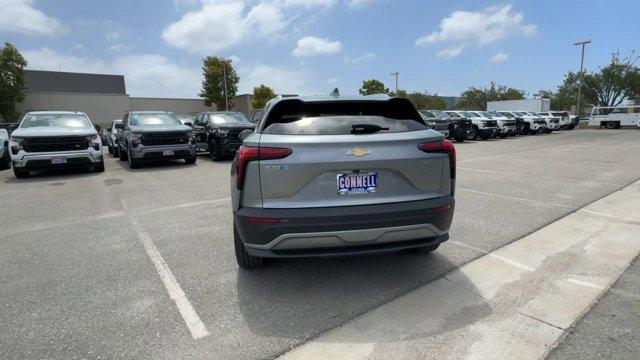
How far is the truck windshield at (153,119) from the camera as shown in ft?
38.8

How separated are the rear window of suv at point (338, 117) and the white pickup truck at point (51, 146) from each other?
8659 mm

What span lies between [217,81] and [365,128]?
51.9m

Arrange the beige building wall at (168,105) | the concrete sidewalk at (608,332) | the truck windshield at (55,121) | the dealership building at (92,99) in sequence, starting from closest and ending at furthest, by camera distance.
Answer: the concrete sidewalk at (608,332) → the truck windshield at (55,121) → the dealership building at (92,99) → the beige building wall at (168,105)

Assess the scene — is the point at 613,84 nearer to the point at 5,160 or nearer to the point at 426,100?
the point at 426,100

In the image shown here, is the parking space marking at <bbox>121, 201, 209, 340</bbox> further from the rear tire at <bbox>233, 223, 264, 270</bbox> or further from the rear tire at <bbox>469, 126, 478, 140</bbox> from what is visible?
the rear tire at <bbox>469, 126, 478, 140</bbox>

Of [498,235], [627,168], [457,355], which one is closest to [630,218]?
[498,235]

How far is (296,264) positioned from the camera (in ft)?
12.3

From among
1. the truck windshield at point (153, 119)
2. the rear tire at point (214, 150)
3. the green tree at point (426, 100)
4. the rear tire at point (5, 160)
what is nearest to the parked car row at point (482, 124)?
the rear tire at point (214, 150)

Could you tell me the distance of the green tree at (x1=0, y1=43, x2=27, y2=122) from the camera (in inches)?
1527

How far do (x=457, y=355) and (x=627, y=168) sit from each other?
34.1 feet

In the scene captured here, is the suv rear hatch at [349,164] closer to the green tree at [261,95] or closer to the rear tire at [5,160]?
the rear tire at [5,160]

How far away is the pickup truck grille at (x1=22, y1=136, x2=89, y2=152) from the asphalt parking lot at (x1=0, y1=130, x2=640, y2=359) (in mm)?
2626

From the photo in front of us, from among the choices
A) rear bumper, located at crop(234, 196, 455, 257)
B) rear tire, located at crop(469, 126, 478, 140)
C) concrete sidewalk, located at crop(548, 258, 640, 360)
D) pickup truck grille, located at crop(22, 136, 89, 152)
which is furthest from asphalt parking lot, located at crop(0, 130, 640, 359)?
rear tire, located at crop(469, 126, 478, 140)

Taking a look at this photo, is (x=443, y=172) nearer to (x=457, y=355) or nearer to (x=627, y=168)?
(x=457, y=355)
